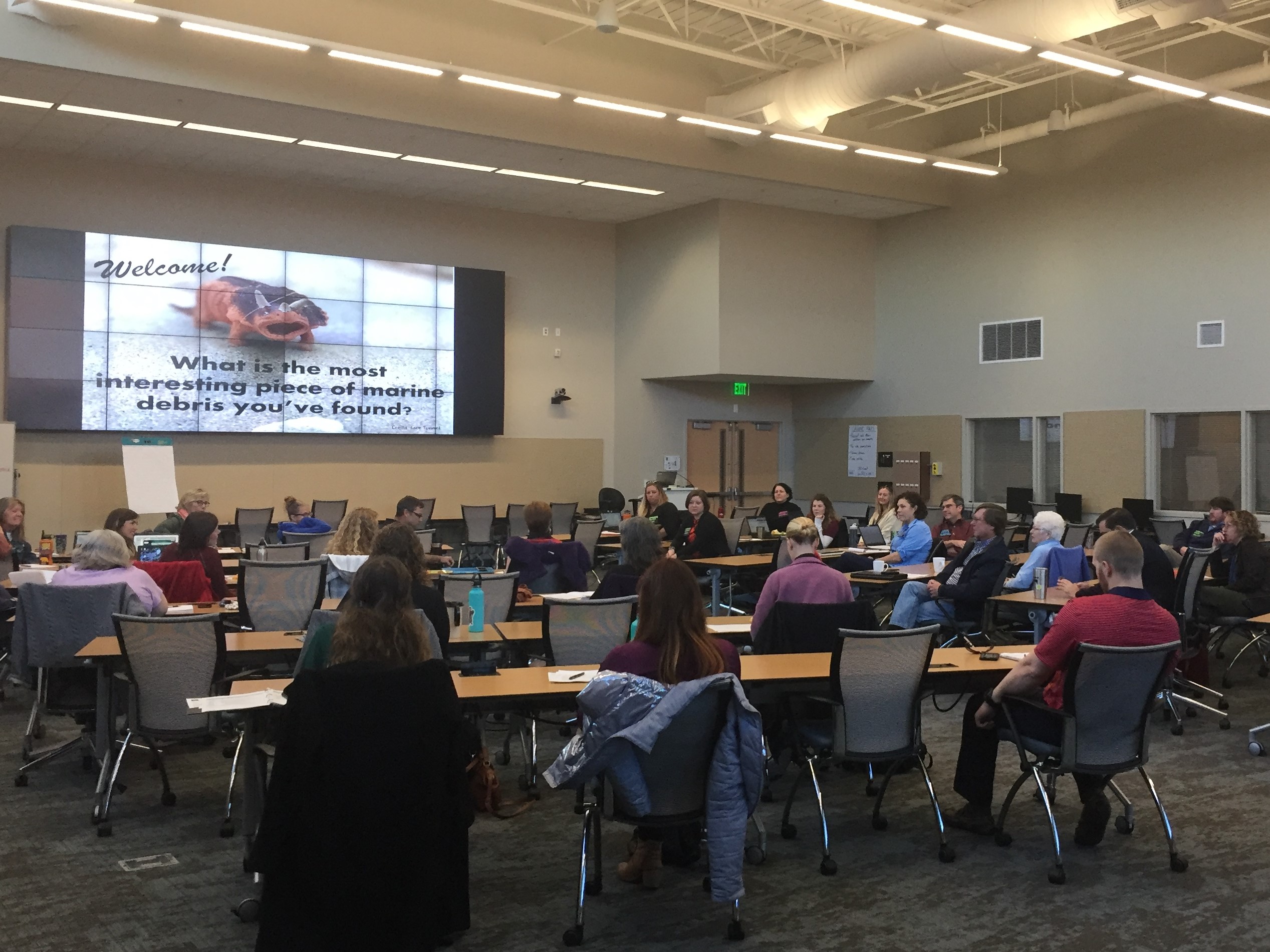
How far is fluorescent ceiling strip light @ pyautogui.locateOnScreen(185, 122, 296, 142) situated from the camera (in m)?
11.2

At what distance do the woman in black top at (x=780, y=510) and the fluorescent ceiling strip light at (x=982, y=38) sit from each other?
185 inches

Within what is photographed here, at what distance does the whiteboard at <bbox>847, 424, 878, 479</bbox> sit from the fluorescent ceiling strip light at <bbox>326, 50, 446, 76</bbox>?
8221 mm

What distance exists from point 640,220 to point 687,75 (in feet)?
10.7

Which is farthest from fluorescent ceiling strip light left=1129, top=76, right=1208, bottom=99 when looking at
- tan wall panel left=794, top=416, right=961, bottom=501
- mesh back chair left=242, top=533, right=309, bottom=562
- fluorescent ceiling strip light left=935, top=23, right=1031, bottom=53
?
mesh back chair left=242, top=533, right=309, bottom=562

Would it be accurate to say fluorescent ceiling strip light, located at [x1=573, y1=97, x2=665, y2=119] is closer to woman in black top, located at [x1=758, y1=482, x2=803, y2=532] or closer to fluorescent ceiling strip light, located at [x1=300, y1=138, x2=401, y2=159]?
fluorescent ceiling strip light, located at [x1=300, y1=138, x2=401, y2=159]

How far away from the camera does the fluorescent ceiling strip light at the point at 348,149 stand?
11.7 meters

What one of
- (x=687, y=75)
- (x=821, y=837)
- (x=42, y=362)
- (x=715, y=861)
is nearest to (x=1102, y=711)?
(x=821, y=837)

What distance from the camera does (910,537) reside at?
8688 millimetres

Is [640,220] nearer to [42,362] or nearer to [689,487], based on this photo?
[689,487]

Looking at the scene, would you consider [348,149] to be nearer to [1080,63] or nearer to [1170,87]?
[1080,63]

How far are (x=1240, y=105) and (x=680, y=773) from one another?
9.46m

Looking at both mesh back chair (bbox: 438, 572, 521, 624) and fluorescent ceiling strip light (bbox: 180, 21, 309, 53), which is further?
fluorescent ceiling strip light (bbox: 180, 21, 309, 53)

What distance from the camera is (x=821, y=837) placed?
4.66 metres

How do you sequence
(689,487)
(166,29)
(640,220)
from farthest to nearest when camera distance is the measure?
1. (640,220)
2. (689,487)
3. (166,29)
